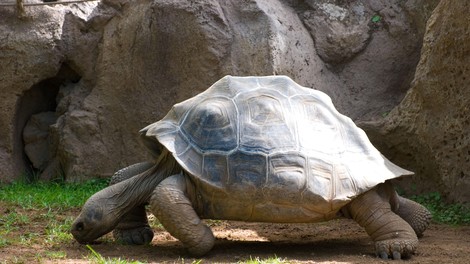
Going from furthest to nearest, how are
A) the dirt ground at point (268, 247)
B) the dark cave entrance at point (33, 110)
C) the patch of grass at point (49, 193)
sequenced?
the dark cave entrance at point (33, 110) < the patch of grass at point (49, 193) < the dirt ground at point (268, 247)

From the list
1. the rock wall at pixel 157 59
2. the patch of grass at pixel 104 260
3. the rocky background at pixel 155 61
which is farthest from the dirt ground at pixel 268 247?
the rock wall at pixel 157 59

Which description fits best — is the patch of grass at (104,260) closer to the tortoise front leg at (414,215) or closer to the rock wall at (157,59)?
the tortoise front leg at (414,215)

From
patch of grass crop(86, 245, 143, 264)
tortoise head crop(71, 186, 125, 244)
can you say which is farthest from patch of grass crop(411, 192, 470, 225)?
patch of grass crop(86, 245, 143, 264)

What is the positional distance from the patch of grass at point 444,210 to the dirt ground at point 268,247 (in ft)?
0.51

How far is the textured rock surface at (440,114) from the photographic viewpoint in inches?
255

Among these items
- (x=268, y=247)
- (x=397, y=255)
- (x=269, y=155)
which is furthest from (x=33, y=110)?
(x=397, y=255)

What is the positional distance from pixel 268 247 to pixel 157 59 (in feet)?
11.4

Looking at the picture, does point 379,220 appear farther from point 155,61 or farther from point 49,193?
point 155,61

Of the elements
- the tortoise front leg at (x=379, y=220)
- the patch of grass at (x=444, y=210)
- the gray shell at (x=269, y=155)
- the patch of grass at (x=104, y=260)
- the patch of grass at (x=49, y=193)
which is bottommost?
the patch of grass at (x=49, y=193)

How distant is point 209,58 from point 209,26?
33 centimetres

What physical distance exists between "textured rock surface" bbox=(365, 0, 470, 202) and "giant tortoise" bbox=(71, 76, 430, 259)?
1.44 meters

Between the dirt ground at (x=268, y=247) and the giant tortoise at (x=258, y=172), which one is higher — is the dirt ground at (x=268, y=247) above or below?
below

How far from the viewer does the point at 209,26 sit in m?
8.02

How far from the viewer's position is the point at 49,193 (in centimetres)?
762
